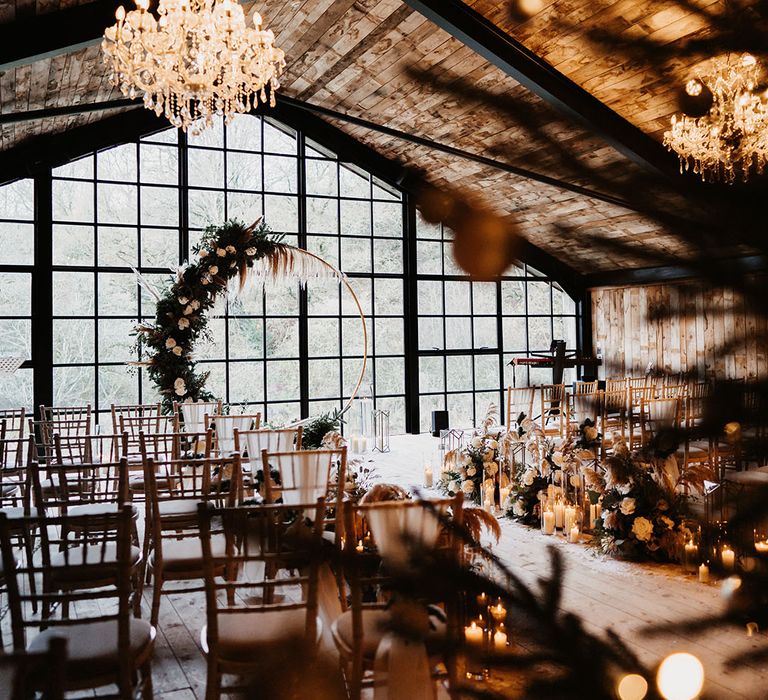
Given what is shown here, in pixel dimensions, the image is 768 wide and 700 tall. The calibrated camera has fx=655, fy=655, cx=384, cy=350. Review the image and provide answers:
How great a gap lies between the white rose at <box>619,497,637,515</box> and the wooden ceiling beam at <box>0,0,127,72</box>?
5011 millimetres

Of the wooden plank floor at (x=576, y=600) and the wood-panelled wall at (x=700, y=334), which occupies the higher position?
the wood-panelled wall at (x=700, y=334)

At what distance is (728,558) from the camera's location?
0.68 m

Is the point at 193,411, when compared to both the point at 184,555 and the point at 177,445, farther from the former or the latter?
the point at 184,555

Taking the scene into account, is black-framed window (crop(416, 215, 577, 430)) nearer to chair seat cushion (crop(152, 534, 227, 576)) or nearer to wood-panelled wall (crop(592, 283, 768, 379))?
chair seat cushion (crop(152, 534, 227, 576))

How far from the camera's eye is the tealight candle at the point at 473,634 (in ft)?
2.06

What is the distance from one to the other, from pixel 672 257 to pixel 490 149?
323 mm

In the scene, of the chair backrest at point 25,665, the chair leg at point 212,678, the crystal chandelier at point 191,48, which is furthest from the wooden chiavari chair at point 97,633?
the crystal chandelier at point 191,48

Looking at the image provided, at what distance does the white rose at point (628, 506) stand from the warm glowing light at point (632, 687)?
3749mm

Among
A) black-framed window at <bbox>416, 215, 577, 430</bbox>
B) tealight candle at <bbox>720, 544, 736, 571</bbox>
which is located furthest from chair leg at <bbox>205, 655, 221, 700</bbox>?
black-framed window at <bbox>416, 215, 577, 430</bbox>

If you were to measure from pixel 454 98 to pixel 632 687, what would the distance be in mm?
591

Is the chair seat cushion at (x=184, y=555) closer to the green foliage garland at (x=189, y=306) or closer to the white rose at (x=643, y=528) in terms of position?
the white rose at (x=643, y=528)

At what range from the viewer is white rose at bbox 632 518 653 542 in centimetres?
400

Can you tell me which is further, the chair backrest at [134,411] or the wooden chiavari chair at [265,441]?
the chair backrest at [134,411]

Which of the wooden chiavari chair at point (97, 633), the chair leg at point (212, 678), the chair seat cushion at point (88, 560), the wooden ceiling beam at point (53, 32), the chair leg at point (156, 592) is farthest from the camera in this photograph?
the wooden ceiling beam at point (53, 32)
